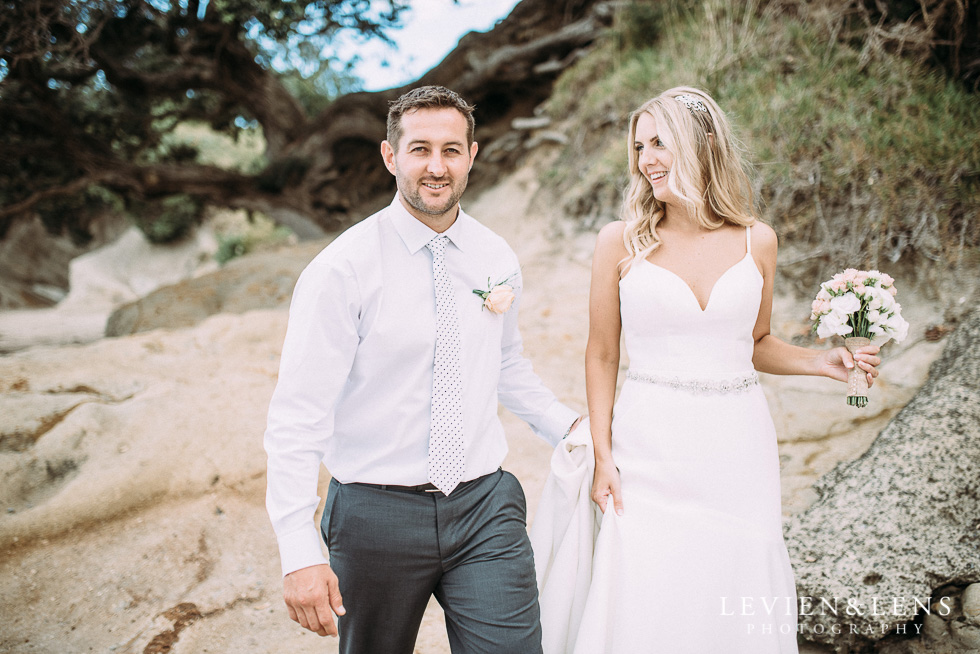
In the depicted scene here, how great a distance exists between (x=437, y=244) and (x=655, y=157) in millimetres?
944

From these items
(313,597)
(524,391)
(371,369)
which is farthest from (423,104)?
(313,597)

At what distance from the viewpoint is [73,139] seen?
→ 9.72 m

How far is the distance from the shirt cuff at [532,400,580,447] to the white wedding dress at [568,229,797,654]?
0.19 metres

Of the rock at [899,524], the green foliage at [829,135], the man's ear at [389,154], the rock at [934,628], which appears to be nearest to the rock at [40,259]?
the green foliage at [829,135]

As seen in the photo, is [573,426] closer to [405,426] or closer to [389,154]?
[405,426]

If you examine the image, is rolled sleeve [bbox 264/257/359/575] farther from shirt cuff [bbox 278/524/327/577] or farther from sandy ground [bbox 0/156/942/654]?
sandy ground [bbox 0/156/942/654]

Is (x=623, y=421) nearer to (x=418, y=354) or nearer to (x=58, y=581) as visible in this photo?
(x=418, y=354)

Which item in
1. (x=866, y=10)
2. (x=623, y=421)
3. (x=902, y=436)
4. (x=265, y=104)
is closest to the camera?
(x=623, y=421)

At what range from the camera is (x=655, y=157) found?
2.41m

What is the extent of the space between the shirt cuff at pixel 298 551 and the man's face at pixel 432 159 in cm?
108

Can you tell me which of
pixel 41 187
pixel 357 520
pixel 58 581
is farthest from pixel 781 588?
pixel 41 187

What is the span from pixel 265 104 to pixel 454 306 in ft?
36.8

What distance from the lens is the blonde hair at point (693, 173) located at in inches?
92.7

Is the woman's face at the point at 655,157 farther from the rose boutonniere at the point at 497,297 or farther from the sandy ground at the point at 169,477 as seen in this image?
the sandy ground at the point at 169,477
